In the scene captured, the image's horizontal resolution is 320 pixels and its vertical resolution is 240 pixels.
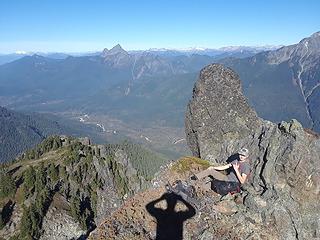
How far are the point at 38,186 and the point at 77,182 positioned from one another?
1458cm

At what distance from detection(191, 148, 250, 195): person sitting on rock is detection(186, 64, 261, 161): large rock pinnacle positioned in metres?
16.5

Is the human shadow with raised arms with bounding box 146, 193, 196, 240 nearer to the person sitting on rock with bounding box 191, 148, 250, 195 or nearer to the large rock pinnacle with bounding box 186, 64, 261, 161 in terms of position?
the person sitting on rock with bounding box 191, 148, 250, 195

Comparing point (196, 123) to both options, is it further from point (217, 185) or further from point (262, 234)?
point (262, 234)

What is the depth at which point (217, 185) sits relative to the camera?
99.7 ft

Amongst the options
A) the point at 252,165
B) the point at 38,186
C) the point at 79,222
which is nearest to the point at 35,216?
the point at 79,222

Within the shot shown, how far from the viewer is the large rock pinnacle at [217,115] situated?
5406cm

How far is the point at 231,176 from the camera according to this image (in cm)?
3136

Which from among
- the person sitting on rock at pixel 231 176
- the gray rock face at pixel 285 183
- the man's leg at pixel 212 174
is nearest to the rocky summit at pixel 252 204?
the gray rock face at pixel 285 183

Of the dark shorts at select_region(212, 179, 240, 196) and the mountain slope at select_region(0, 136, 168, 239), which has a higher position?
the dark shorts at select_region(212, 179, 240, 196)

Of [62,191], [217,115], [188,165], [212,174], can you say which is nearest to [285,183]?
[212,174]

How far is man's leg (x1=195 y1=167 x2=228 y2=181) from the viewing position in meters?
31.6

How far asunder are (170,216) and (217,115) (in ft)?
105

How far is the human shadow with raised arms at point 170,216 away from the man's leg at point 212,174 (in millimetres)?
3445

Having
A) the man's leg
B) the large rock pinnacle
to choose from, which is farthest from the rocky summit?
the large rock pinnacle
